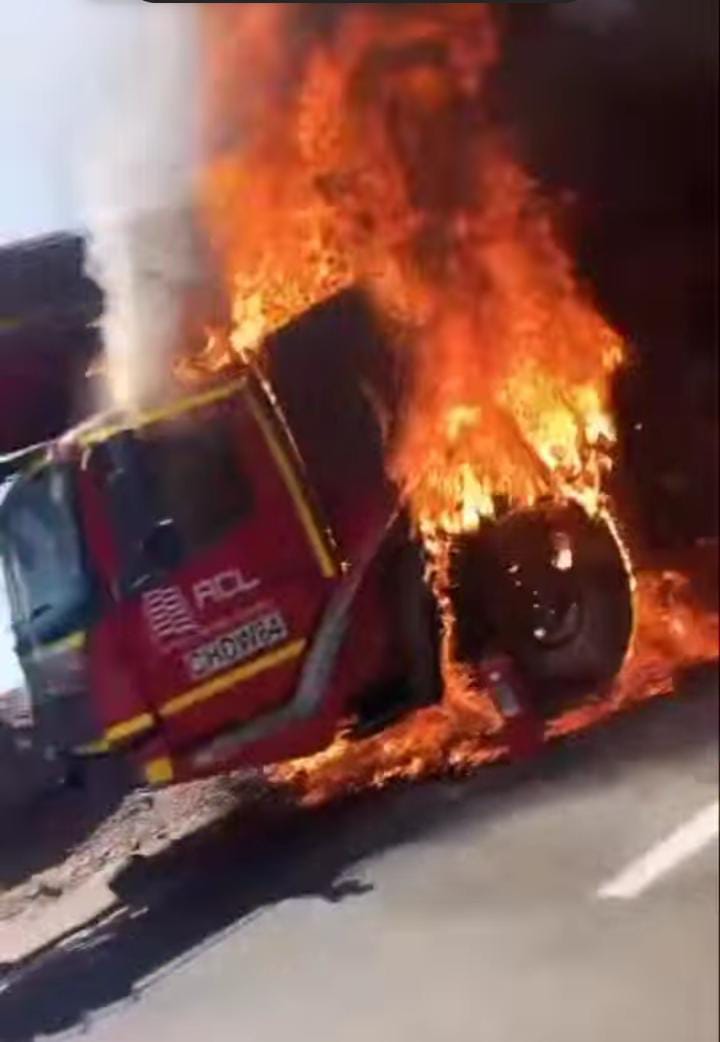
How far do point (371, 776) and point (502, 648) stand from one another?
5.3 inches

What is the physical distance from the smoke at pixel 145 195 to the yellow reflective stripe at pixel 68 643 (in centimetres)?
18

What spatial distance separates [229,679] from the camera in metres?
1.34

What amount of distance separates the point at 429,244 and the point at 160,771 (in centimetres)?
43

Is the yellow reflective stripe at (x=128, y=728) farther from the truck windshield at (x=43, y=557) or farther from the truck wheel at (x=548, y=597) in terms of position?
the truck wheel at (x=548, y=597)

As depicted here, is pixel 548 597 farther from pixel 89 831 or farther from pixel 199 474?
pixel 89 831

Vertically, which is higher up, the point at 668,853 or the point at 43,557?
the point at 43,557

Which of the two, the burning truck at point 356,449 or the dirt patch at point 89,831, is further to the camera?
the dirt patch at point 89,831

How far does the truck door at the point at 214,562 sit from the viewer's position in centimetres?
133

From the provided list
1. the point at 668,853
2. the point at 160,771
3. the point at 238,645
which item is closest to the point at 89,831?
the point at 160,771

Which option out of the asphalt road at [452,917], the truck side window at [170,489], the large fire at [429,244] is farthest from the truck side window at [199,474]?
the asphalt road at [452,917]

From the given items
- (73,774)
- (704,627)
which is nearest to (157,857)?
(73,774)

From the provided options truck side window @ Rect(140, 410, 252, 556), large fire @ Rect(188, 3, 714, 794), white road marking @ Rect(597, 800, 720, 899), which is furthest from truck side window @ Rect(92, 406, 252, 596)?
white road marking @ Rect(597, 800, 720, 899)

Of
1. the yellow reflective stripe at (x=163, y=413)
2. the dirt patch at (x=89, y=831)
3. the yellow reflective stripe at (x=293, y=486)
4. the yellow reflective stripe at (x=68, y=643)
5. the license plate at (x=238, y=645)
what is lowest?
the dirt patch at (x=89, y=831)

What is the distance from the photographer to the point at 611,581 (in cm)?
124
